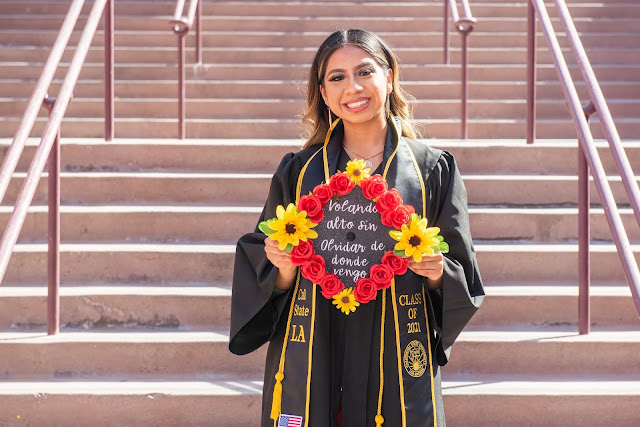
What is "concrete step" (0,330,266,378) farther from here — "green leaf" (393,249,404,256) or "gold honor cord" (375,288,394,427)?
"green leaf" (393,249,404,256)

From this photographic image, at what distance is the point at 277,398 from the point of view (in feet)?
7.93

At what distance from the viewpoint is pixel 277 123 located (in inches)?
228

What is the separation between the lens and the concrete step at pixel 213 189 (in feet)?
15.7

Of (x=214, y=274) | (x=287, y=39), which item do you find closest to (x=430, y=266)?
(x=214, y=274)

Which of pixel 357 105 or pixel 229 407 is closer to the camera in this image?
pixel 357 105

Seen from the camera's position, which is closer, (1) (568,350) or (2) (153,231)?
(1) (568,350)

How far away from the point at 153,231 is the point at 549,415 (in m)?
2.32

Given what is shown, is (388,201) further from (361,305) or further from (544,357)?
(544,357)

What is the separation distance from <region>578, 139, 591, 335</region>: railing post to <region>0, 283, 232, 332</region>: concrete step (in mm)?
1726

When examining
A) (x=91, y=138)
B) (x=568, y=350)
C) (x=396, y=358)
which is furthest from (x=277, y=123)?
(x=396, y=358)

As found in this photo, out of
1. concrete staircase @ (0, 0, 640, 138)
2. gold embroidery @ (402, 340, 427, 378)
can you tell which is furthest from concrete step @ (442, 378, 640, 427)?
concrete staircase @ (0, 0, 640, 138)

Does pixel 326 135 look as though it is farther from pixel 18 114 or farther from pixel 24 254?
pixel 18 114

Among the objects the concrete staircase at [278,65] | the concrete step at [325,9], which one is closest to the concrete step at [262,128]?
the concrete staircase at [278,65]

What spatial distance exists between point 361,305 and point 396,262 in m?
0.19
